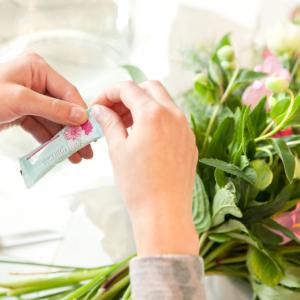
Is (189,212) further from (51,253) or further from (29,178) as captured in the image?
(51,253)

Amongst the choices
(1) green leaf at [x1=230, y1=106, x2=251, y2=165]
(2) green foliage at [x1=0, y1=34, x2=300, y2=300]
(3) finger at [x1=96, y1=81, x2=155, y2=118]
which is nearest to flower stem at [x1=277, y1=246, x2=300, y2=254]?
(2) green foliage at [x1=0, y1=34, x2=300, y2=300]

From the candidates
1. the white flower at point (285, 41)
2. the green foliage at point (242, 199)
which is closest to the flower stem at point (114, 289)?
the green foliage at point (242, 199)

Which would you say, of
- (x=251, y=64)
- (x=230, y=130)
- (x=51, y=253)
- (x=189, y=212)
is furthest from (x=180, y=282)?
(x=251, y=64)

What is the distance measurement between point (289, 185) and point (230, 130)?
0.08m

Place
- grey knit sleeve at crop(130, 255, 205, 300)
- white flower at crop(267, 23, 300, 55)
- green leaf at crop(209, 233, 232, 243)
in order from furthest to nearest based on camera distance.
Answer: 1. white flower at crop(267, 23, 300, 55)
2. green leaf at crop(209, 233, 232, 243)
3. grey knit sleeve at crop(130, 255, 205, 300)

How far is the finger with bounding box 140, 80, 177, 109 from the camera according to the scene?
37 cm

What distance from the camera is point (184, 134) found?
0.36 meters

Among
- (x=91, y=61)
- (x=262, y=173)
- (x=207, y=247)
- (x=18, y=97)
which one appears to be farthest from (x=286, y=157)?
(x=91, y=61)

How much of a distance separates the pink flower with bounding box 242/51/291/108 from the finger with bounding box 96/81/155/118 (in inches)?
6.4

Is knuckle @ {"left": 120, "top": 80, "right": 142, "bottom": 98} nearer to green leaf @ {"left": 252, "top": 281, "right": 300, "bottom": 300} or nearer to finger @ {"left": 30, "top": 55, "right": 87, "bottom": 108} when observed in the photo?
finger @ {"left": 30, "top": 55, "right": 87, "bottom": 108}

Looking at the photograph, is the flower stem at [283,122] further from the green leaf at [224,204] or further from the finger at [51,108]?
the finger at [51,108]

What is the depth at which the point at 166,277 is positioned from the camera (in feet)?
1.09

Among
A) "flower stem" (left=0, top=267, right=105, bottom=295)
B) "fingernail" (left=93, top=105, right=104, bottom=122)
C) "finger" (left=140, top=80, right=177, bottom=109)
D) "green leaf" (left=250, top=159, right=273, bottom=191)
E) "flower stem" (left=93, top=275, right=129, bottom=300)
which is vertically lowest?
"flower stem" (left=0, top=267, right=105, bottom=295)

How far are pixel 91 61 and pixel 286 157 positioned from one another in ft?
1.64
